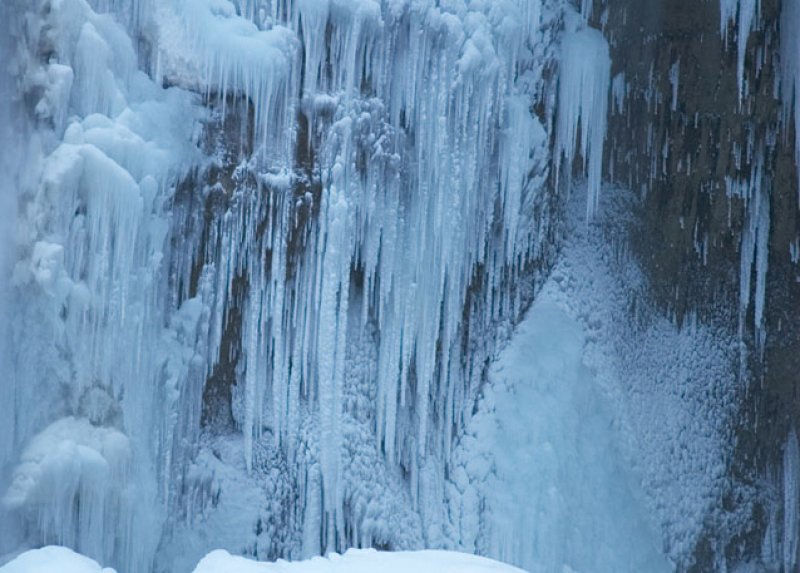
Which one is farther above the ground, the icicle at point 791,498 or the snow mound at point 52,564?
the snow mound at point 52,564

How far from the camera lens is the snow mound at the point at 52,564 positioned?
10.2 feet

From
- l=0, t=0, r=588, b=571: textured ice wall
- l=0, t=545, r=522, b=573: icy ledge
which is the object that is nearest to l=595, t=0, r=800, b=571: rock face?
l=0, t=0, r=588, b=571: textured ice wall

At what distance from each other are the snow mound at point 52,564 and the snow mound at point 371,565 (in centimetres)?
35

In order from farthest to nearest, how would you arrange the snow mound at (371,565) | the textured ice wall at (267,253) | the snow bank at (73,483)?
the textured ice wall at (267,253) < the snow bank at (73,483) < the snow mound at (371,565)

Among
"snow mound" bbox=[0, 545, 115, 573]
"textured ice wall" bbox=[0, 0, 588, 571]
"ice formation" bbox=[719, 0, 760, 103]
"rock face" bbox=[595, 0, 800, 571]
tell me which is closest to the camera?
"snow mound" bbox=[0, 545, 115, 573]

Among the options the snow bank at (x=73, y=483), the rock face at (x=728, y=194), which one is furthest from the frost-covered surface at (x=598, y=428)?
the snow bank at (x=73, y=483)

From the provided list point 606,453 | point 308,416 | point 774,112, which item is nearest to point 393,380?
point 308,416

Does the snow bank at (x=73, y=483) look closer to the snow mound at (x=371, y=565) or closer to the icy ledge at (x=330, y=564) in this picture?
the icy ledge at (x=330, y=564)

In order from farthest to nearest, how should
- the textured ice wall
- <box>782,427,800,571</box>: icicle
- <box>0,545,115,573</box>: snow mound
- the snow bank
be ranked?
<box>782,427,800,571</box>: icicle, the textured ice wall, the snow bank, <box>0,545,115,573</box>: snow mound

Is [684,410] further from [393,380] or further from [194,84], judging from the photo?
[194,84]

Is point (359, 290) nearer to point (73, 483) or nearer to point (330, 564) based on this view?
point (73, 483)

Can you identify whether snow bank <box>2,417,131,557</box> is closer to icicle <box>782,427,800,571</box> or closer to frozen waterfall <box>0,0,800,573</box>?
frozen waterfall <box>0,0,800,573</box>

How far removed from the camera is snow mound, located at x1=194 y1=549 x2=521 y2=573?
9.66 ft

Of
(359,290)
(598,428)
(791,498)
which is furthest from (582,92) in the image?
(791,498)
